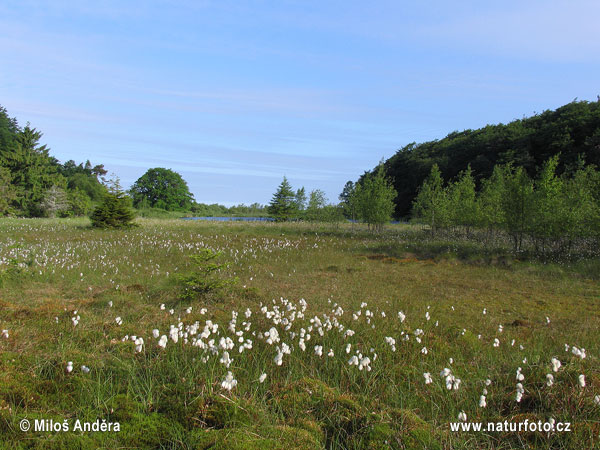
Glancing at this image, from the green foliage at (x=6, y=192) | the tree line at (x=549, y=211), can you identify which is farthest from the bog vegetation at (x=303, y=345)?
the green foliage at (x=6, y=192)

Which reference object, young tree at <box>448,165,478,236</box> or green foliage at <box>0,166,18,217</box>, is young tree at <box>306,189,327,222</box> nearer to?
young tree at <box>448,165,478,236</box>

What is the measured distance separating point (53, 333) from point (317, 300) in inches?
216

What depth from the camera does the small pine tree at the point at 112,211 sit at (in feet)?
86.8

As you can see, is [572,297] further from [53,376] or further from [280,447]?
[53,376]

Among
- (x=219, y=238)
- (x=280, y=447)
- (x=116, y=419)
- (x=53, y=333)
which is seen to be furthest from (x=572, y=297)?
(x=219, y=238)

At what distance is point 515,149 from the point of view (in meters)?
59.8

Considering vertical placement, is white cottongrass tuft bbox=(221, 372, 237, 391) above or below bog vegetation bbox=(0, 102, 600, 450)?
above

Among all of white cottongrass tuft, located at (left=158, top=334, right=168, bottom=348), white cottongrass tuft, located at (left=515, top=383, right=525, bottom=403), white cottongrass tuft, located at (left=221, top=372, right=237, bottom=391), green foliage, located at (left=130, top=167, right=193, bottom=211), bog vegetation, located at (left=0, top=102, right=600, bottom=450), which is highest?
green foliage, located at (left=130, top=167, right=193, bottom=211)

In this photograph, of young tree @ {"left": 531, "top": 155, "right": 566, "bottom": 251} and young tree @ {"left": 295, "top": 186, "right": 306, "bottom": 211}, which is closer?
young tree @ {"left": 531, "top": 155, "right": 566, "bottom": 251}

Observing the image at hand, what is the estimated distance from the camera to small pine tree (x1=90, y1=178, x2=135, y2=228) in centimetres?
2647

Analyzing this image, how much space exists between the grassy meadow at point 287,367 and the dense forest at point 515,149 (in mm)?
44771

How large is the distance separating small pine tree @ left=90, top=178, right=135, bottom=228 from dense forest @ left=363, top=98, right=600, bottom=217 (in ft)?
140

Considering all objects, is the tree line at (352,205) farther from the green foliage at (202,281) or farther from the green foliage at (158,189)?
the green foliage at (158,189)

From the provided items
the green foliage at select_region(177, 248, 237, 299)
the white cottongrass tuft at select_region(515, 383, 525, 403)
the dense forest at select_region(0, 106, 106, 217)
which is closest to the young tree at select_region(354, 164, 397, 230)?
the green foliage at select_region(177, 248, 237, 299)
